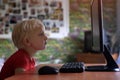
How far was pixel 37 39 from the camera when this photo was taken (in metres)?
1.62

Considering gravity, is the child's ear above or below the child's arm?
above

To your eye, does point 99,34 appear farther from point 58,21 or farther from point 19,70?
point 58,21

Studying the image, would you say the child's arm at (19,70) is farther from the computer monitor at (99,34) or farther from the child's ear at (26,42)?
the computer monitor at (99,34)

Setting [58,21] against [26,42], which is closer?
[26,42]

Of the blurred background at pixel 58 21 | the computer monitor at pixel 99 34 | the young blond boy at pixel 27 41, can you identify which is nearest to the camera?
the computer monitor at pixel 99 34

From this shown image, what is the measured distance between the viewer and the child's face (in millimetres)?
1612

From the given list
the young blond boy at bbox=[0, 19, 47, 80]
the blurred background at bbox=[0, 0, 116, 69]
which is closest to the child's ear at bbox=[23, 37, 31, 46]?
the young blond boy at bbox=[0, 19, 47, 80]

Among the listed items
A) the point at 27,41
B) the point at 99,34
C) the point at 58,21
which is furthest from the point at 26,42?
the point at 58,21

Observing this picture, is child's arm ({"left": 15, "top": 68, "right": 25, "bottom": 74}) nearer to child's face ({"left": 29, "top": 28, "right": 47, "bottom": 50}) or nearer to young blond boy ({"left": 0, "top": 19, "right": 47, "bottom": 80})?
young blond boy ({"left": 0, "top": 19, "right": 47, "bottom": 80})

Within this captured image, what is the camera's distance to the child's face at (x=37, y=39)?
63.5 inches

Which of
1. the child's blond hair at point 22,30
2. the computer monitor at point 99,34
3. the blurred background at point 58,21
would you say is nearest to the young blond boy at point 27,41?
the child's blond hair at point 22,30

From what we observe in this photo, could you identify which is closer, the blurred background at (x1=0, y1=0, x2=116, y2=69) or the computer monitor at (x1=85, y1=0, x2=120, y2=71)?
the computer monitor at (x1=85, y1=0, x2=120, y2=71)

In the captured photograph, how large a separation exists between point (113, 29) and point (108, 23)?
10 cm

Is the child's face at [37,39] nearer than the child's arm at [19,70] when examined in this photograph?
No
